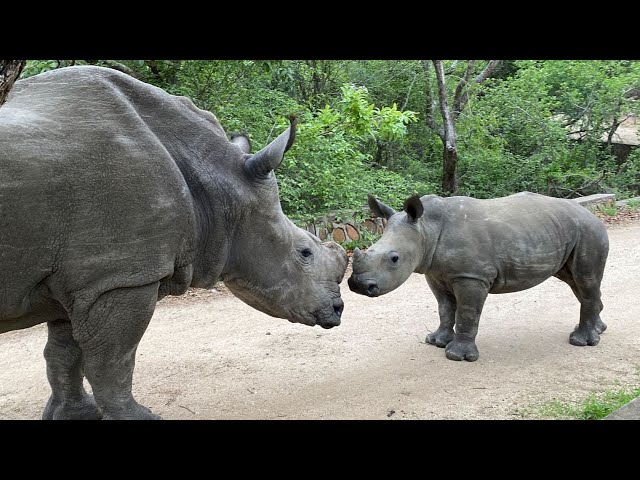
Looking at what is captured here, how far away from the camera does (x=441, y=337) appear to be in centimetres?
730

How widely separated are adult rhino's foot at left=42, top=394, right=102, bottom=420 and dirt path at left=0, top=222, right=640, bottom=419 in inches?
35.5

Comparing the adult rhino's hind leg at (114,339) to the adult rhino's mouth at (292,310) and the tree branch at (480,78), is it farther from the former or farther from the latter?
the tree branch at (480,78)

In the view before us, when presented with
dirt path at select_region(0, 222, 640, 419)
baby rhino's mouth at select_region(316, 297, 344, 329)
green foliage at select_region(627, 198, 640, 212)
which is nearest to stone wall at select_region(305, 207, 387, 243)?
dirt path at select_region(0, 222, 640, 419)

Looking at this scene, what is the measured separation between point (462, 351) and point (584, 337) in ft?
4.87

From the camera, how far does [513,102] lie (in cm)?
1812

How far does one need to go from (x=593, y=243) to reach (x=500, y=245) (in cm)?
110

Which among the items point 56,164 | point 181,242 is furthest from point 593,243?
point 56,164

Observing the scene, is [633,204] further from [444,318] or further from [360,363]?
[360,363]

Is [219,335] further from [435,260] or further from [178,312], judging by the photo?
[435,260]

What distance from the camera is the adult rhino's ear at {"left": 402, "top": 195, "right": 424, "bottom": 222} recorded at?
655 cm

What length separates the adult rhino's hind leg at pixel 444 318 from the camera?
7.30m

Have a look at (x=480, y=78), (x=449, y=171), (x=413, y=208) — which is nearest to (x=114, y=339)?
(x=413, y=208)

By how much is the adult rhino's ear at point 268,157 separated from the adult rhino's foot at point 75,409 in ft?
6.44

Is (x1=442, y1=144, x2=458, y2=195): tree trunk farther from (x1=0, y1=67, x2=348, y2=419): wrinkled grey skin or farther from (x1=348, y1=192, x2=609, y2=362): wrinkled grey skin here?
(x1=0, y1=67, x2=348, y2=419): wrinkled grey skin
